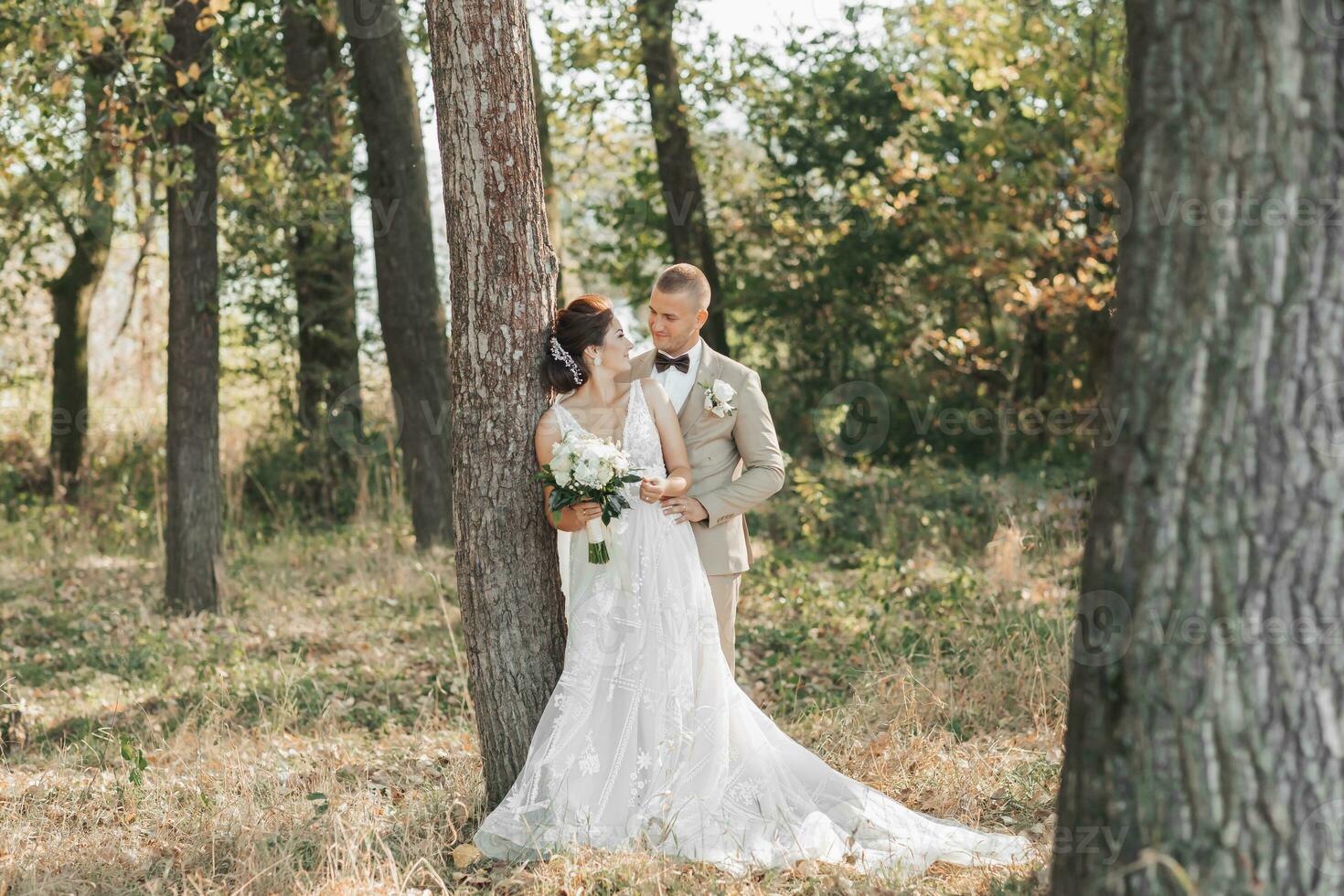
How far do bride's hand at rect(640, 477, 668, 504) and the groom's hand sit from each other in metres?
0.12

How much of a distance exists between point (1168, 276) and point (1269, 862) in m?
1.44

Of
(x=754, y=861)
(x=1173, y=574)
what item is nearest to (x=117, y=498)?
(x=754, y=861)

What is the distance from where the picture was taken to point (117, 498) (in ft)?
43.3

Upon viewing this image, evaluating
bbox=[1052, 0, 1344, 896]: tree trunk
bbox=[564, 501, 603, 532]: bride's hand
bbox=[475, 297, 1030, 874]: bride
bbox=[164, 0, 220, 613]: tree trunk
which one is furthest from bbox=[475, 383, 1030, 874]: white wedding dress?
bbox=[164, 0, 220, 613]: tree trunk

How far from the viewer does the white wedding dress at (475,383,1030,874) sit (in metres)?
4.53

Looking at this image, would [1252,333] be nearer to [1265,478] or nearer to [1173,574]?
[1265,478]

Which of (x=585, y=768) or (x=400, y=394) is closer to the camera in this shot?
(x=585, y=768)

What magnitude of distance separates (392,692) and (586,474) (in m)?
3.78

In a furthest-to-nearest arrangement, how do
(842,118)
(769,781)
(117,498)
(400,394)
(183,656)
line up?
(842,118) → (117,498) → (400,394) → (183,656) → (769,781)

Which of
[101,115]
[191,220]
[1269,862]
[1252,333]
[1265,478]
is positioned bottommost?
[1269,862]

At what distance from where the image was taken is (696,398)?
17.4ft

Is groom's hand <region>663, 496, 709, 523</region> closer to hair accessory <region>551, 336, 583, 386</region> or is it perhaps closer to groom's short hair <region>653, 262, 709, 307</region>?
hair accessory <region>551, 336, 583, 386</region>

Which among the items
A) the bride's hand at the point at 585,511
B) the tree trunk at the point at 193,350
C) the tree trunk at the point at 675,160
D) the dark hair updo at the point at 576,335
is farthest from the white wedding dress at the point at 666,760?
the tree trunk at the point at 675,160

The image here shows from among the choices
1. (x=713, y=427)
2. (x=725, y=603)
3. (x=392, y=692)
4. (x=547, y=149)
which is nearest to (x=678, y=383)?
(x=713, y=427)
